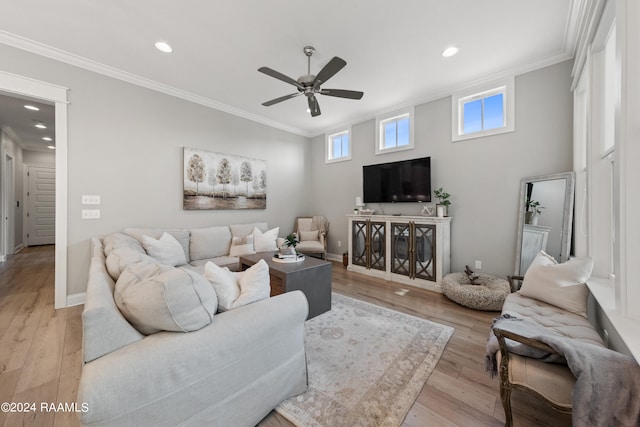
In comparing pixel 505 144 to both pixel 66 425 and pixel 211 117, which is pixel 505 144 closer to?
pixel 211 117

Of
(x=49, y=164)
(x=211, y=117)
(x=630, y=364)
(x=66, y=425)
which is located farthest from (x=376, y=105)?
(x=49, y=164)

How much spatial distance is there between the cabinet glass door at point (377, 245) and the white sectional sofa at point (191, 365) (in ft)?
9.00

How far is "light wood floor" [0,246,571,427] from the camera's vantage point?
1.41m

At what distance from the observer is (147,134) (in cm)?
347

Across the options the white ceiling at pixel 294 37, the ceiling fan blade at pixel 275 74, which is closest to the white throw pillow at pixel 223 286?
the ceiling fan blade at pixel 275 74

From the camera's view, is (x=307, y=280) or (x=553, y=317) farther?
(x=307, y=280)

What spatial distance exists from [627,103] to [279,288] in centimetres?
280

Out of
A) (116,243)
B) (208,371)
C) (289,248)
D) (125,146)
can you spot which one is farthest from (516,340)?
(125,146)

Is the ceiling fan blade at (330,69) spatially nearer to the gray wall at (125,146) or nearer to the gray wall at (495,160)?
the gray wall at (495,160)

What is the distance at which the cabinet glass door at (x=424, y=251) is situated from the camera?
3.51m

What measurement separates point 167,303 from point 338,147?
16.1ft

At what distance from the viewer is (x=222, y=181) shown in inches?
167

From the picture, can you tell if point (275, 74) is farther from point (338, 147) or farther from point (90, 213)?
point (338, 147)

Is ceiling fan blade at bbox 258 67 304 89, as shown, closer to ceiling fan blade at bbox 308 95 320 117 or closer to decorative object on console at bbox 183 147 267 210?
ceiling fan blade at bbox 308 95 320 117
